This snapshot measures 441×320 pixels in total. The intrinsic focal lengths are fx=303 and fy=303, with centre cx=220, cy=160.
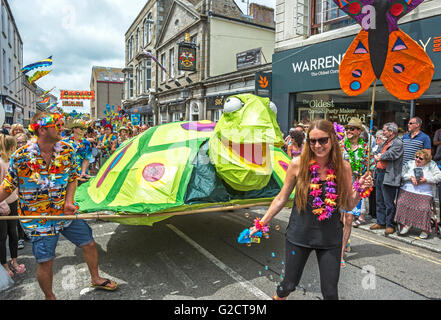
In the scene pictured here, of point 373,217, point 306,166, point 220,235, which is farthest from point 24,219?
point 373,217

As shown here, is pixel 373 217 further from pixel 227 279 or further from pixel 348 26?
pixel 348 26

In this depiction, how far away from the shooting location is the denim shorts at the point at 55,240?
8.95 ft

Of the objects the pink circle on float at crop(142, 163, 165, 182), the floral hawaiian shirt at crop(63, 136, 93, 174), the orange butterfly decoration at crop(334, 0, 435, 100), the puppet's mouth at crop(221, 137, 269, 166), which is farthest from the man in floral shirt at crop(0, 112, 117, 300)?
the floral hawaiian shirt at crop(63, 136, 93, 174)

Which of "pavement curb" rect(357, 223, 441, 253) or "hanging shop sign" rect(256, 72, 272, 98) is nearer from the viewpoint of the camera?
"pavement curb" rect(357, 223, 441, 253)

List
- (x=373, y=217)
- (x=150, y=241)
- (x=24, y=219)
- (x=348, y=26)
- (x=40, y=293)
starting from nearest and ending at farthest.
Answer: (x=24, y=219) < (x=40, y=293) < (x=150, y=241) < (x=373, y=217) < (x=348, y=26)

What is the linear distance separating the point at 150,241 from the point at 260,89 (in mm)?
8720

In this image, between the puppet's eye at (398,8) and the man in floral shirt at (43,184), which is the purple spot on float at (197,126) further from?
the puppet's eye at (398,8)

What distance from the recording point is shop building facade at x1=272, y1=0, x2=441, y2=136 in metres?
7.61

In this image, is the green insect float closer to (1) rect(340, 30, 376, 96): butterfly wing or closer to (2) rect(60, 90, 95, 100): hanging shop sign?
(1) rect(340, 30, 376, 96): butterfly wing

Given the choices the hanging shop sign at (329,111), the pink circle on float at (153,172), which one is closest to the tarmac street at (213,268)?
the pink circle on float at (153,172)

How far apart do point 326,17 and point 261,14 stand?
11.0 metres

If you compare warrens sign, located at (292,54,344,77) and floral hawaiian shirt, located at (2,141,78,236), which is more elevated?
warrens sign, located at (292,54,344,77)

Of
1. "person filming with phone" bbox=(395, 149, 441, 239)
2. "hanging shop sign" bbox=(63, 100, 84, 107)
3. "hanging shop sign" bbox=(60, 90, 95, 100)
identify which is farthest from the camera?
"hanging shop sign" bbox=(63, 100, 84, 107)

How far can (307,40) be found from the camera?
34.4 ft
